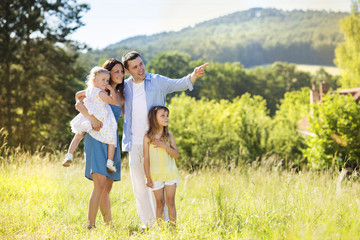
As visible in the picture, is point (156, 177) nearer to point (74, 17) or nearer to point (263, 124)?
point (263, 124)

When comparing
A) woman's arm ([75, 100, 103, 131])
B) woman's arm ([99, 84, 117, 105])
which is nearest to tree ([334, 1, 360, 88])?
woman's arm ([99, 84, 117, 105])

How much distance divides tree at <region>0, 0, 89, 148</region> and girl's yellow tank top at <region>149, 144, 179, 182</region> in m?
17.8

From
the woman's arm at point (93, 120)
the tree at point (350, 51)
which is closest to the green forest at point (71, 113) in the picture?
the woman's arm at point (93, 120)

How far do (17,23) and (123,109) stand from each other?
64.7 ft

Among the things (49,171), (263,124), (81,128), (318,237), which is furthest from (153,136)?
(263,124)

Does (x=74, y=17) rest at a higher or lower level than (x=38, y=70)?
higher

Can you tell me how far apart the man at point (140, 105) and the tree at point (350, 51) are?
32565 mm

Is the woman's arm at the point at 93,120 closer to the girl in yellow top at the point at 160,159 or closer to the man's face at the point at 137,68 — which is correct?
the girl in yellow top at the point at 160,159

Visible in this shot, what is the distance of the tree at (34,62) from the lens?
822 inches

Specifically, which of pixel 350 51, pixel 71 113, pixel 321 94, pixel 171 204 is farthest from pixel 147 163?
pixel 321 94

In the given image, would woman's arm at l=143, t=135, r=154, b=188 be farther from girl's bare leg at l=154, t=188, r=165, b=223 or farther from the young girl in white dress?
the young girl in white dress

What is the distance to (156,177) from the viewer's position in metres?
4.04

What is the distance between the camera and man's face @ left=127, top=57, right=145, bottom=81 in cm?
416

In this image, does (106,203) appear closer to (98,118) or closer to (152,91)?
(98,118)
